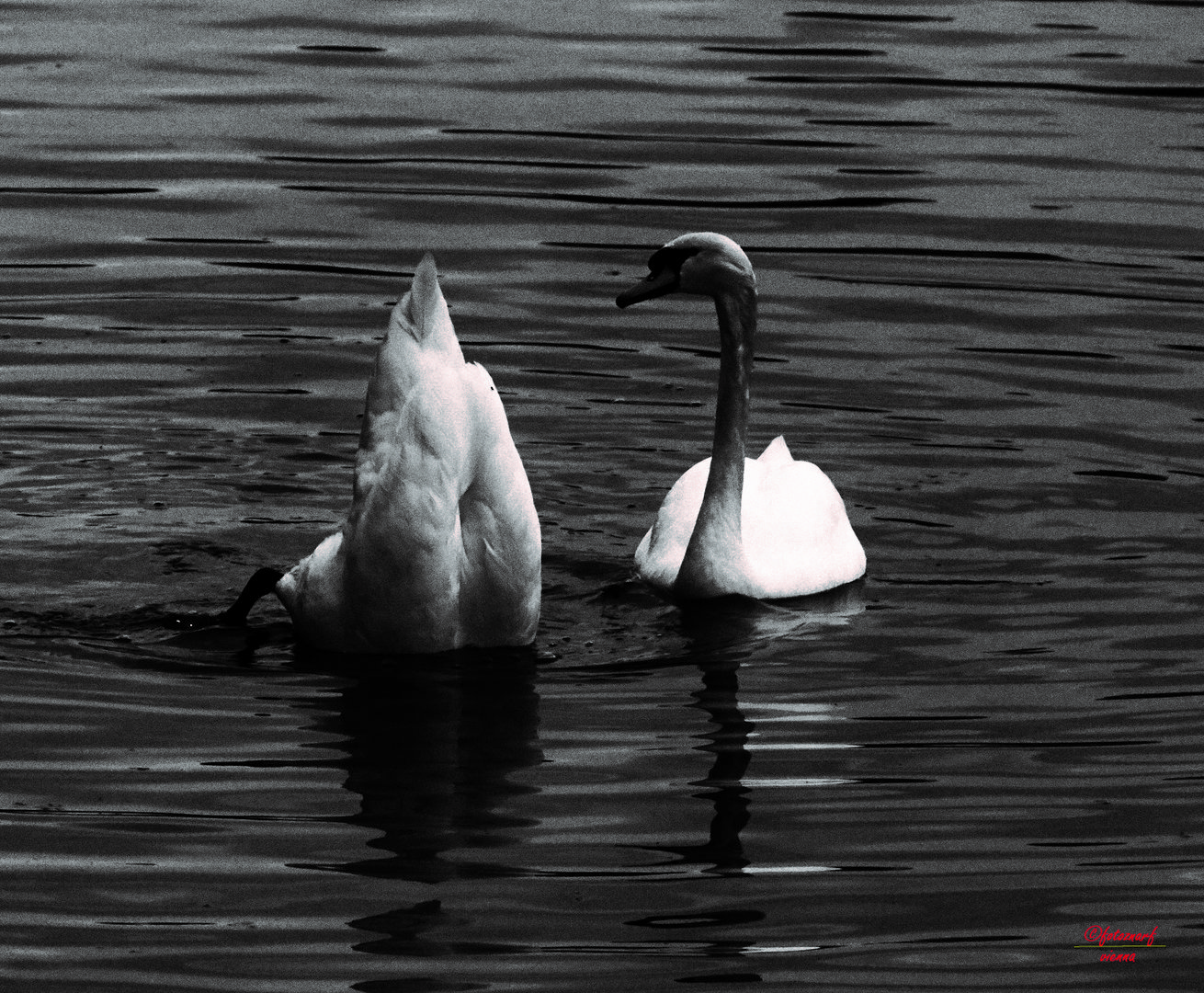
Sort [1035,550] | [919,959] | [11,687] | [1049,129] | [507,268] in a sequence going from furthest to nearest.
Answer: [1049,129] < [507,268] < [1035,550] < [11,687] < [919,959]

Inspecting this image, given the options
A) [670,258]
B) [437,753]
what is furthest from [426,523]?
[670,258]

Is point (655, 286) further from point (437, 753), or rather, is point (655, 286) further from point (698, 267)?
point (437, 753)

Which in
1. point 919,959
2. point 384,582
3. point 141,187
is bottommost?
point 919,959

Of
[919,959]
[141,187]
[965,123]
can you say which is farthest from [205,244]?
[919,959]

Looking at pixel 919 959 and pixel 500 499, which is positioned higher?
pixel 500 499

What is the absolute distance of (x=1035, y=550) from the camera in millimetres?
9930

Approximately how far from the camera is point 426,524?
8117 millimetres

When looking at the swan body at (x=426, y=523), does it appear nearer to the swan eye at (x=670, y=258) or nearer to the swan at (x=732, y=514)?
the swan at (x=732, y=514)

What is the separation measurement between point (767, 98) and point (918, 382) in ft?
17.8

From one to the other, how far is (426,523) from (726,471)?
6.59 feet

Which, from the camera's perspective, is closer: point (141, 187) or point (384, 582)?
point (384, 582)

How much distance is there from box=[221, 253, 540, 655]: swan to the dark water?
0.52 ft

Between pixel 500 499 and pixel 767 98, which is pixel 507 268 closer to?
pixel 767 98
